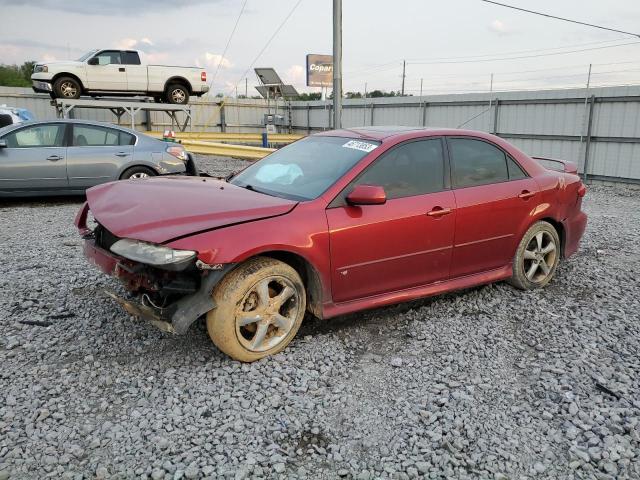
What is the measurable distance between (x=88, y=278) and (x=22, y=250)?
62.2 inches

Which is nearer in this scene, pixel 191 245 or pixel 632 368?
pixel 191 245

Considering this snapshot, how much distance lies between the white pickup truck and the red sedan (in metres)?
14.4

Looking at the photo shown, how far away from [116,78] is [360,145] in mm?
15365

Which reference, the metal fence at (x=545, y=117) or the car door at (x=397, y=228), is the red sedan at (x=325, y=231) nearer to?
the car door at (x=397, y=228)

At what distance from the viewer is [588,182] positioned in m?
13.6

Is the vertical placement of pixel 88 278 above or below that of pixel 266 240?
below

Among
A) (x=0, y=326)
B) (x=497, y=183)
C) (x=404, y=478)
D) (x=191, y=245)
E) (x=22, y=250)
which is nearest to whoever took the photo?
(x=404, y=478)

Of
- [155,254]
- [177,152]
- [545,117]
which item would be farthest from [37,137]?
[545,117]

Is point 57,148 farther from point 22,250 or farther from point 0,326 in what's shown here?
point 0,326

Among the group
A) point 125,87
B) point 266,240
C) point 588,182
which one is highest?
point 125,87

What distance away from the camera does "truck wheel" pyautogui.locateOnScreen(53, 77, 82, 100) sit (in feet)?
54.8

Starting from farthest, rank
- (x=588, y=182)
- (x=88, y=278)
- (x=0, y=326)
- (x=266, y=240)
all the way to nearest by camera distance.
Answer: (x=588, y=182) → (x=88, y=278) → (x=0, y=326) → (x=266, y=240)

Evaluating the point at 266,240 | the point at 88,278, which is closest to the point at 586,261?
the point at 266,240

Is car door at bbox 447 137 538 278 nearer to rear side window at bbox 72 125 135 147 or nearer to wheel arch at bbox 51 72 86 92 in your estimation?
rear side window at bbox 72 125 135 147
